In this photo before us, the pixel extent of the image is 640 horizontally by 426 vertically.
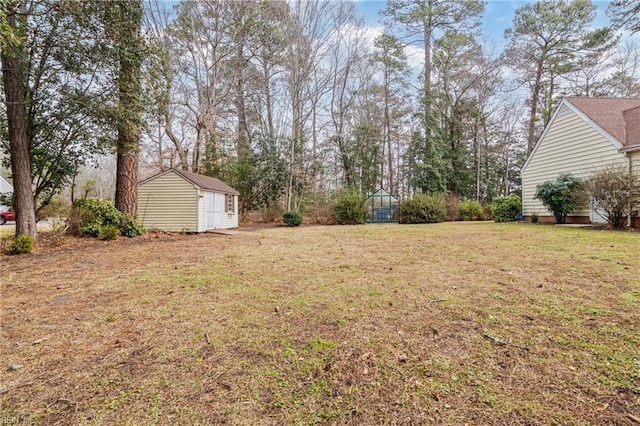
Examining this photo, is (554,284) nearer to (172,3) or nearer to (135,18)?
(135,18)

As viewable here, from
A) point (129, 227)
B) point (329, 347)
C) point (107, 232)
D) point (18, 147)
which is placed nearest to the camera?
point (329, 347)

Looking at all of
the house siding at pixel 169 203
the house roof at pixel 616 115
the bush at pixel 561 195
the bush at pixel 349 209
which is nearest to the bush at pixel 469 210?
the bush at pixel 561 195

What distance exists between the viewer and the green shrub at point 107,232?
825cm

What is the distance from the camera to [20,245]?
6.19 m

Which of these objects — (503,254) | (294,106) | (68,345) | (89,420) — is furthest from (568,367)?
(294,106)

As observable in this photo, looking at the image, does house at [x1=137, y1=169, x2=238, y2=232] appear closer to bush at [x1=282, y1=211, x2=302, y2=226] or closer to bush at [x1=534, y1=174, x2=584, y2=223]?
bush at [x1=282, y1=211, x2=302, y2=226]

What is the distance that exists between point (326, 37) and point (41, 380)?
19590 mm

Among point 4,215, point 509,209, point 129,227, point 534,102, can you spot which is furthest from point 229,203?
point 534,102

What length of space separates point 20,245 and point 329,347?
771cm

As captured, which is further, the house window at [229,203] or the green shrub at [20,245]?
the house window at [229,203]

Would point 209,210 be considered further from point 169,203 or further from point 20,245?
point 20,245

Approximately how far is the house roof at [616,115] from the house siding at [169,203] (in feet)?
48.8

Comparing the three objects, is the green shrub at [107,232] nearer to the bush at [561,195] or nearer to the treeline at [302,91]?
the treeline at [302,91]

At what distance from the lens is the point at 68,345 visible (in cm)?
223
